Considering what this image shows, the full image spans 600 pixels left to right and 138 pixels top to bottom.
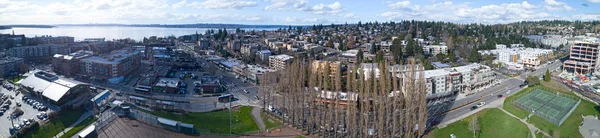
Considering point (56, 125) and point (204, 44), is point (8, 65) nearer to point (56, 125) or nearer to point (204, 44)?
point (56, 125)

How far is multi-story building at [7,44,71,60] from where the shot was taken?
1440cm

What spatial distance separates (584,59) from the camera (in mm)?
14859

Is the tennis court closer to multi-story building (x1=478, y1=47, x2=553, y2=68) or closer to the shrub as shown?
multi-story building (x1=478, y1=47, x2=553, y2=68)

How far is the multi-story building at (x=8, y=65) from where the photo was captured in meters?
11.8

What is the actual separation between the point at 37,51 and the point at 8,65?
3.20 meters

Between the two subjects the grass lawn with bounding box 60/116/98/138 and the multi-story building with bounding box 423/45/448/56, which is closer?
the grass lawn with bounding box 60/116/98/138

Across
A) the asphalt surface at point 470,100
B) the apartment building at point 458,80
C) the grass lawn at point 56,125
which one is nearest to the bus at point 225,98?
the grass lawn at point 56,125

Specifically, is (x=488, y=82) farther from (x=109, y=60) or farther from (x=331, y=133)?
(x=109, y=60)

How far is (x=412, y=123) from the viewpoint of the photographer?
6879 mm

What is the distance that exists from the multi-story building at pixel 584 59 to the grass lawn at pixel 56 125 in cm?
1582

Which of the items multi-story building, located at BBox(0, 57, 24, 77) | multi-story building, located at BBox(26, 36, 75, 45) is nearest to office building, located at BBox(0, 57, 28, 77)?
multi-story building, located at BBox(0, 57, 24, 77)

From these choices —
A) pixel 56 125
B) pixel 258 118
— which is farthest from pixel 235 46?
pixel 56 125

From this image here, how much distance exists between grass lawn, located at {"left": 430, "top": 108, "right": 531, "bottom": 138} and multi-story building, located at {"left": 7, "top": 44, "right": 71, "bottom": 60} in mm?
14004

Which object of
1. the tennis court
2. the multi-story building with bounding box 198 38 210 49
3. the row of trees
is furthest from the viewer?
the multi-story building with bounding box 198 38 210 49
